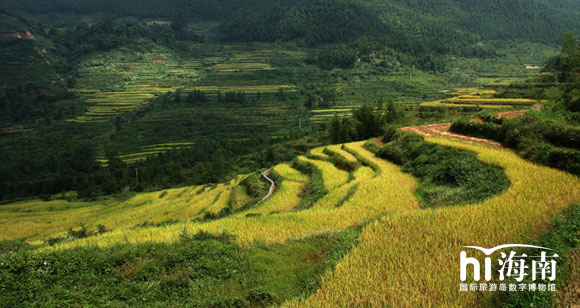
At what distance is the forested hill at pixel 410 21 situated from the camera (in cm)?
13388

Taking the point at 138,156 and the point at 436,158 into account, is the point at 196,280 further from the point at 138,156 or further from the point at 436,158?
the point at 138,156

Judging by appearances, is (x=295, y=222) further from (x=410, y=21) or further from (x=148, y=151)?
(x=410, y=21)

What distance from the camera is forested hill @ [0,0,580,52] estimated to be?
13388cm

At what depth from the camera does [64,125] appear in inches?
2970

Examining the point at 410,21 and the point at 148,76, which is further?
the point at 410,21

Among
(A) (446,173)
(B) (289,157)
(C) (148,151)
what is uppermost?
(A) (446,173)

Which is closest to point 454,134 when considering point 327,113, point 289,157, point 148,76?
point 289,157

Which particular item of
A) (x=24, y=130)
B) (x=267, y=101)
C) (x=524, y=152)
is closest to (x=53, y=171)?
(x=24, y=130)

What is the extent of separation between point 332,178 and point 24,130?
3448 inches

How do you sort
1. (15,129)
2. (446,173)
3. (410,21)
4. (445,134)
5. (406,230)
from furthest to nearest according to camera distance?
(410,21), (15,129), (445,134), (446,173), (406,230)

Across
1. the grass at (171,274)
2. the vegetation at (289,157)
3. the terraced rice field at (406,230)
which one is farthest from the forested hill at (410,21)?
the grass at (171,274)

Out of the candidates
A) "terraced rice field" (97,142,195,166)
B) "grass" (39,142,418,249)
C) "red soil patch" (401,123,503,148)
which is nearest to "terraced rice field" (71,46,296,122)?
"terraced rice field" (97,142,195,166)

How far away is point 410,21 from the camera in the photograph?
483 ft

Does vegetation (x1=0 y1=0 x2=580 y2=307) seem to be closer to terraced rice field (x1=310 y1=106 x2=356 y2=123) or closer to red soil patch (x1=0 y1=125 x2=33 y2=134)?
terraced rice field (x1=310 y1=106 x2=356 y2=123)
